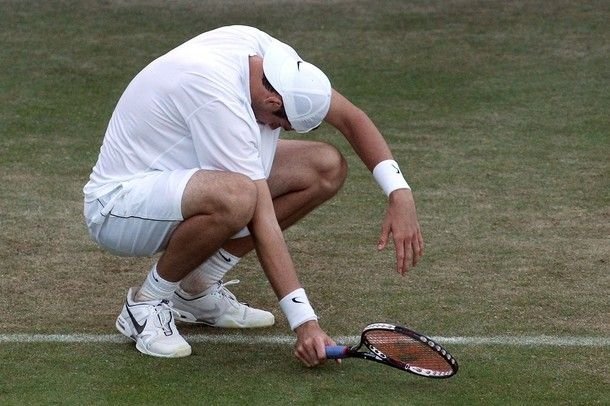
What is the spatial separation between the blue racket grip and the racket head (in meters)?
0.08

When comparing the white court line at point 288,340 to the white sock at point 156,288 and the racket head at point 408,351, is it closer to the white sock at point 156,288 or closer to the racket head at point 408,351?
the white sock at point 156,288

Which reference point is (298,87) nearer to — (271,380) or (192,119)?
(192,119)

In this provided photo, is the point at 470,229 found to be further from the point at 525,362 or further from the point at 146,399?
the point at 146,399

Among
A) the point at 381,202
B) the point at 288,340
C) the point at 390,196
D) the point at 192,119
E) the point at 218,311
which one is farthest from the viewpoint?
the point at 381,202

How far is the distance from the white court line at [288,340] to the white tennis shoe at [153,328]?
115 millimetres

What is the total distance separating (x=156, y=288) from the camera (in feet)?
17.3

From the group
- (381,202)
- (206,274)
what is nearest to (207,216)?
(206,274)

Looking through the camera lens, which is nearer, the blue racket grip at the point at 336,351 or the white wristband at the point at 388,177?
the blue racket grip at the point at 336,351

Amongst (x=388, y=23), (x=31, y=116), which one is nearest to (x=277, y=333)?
(x=31, y=116)

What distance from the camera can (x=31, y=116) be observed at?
930cm

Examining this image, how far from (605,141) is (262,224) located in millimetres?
4342

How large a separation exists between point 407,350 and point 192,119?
122 centimetres

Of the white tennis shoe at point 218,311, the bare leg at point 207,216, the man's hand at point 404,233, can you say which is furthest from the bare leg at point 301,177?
the man's hand at point 404,233

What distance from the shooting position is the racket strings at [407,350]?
15.5 feet
